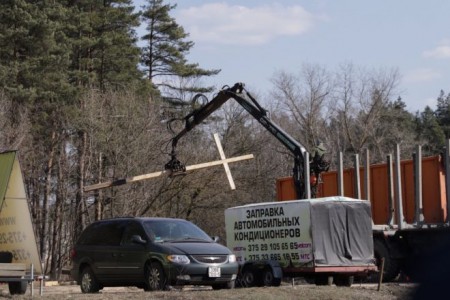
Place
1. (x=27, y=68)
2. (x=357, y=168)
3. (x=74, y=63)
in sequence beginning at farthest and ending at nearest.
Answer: (x=74, y=63) → (x=27, y=68) → (x=357, y=168)

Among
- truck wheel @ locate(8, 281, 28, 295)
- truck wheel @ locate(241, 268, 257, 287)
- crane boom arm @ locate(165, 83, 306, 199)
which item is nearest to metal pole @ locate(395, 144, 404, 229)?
crane boom arm @ locate(165, 83, 306, 199)

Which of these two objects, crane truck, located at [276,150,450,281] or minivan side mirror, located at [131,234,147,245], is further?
crane truck, located at [276,150,450,281]

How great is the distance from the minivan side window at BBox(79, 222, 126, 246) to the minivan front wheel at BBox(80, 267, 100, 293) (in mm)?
624

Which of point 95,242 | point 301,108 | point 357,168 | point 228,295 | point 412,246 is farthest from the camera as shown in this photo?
point 301,108

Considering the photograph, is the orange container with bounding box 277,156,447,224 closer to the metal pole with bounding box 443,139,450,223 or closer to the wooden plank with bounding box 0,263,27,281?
the metal pole with bounding box 443,139,450,223

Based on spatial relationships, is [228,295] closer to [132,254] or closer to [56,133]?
[132,254]

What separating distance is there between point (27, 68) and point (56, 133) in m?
4.97

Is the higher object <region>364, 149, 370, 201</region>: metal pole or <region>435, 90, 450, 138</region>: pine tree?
<region>435, 90, 450, 138</region>: pine tree

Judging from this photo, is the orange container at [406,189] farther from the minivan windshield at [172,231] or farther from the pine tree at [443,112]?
the pine tree at [443,112]

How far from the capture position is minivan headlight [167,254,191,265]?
1504 centimetres

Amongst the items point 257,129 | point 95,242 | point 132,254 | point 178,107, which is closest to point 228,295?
point 132,254

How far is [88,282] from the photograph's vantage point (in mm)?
16828

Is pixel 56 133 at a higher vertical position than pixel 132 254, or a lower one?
higher

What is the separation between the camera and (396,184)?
21094mm
